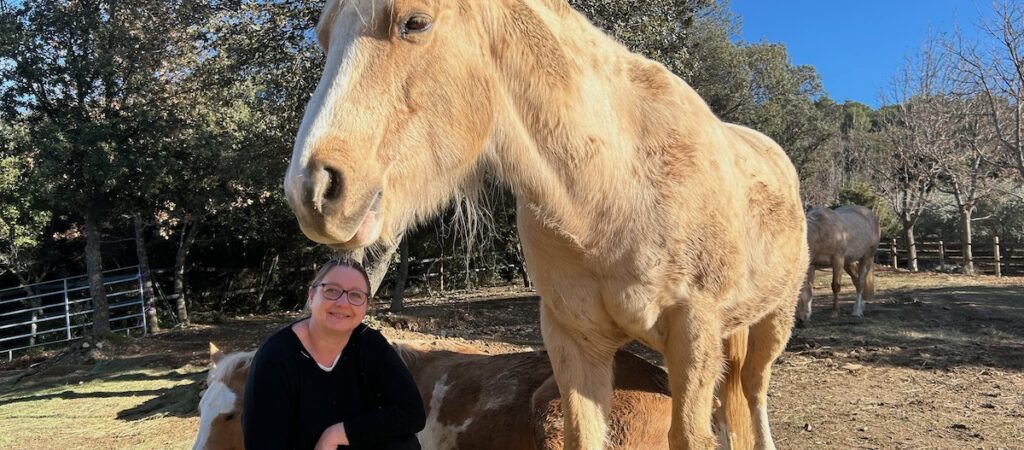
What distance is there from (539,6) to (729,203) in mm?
897

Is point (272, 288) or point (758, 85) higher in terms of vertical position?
point (758, 85)

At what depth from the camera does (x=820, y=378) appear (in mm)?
6301

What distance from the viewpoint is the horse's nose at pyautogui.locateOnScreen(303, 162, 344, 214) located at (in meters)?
1.24

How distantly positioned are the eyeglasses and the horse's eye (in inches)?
37.7

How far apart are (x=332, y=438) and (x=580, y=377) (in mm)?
876

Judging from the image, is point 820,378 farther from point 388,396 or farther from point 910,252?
point 910,252

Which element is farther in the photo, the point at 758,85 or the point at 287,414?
the point at 758,85

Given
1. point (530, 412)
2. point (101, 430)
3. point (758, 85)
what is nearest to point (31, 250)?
point (101, 430)

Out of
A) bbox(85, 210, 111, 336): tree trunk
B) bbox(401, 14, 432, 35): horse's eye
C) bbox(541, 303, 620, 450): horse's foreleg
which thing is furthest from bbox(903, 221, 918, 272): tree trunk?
bbox(85, 210, 111, 336): tree trunk

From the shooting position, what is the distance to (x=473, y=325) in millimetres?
11500

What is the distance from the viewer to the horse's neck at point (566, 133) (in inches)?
65.1

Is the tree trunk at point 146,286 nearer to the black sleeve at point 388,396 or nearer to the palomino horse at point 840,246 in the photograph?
the black sleeve at point 388,396

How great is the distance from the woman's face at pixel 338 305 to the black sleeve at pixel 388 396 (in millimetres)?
162

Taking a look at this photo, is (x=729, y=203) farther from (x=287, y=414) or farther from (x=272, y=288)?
(x=272, y=288)
